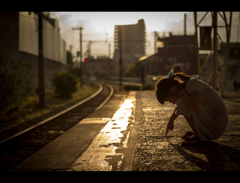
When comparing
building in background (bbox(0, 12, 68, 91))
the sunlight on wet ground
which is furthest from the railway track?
building in background (bbox(0, 12, 68, 91))

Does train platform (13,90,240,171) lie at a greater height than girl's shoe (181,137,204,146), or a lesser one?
lesser

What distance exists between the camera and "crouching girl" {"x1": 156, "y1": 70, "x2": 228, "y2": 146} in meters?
2.96

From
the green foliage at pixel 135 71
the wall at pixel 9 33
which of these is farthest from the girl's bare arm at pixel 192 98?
the green foliage at pixel 135 71

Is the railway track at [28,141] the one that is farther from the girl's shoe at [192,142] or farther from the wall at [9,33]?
the wall at [9,33]

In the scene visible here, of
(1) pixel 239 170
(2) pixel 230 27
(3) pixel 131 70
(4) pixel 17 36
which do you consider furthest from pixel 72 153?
(3) pixel 131 70

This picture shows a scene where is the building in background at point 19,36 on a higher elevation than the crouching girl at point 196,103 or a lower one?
higher

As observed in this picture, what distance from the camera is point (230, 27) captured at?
40.9 feet

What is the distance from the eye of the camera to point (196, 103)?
9.54ft

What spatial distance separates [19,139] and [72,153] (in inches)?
125

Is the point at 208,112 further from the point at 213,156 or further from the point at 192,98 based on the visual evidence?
the point at 213,156

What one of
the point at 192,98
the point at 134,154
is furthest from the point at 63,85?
the point at 192,98

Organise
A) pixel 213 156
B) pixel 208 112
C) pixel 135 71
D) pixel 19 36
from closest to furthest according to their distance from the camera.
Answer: pixel 213 156 < pixel 208 112 < pixel 19 36 < pixel 135 71

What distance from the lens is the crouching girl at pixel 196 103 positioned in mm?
2963

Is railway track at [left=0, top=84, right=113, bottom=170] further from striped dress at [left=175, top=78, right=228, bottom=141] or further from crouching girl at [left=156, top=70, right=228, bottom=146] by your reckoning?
striped dress at [left=175, top=78, right=228, bottom=141]
